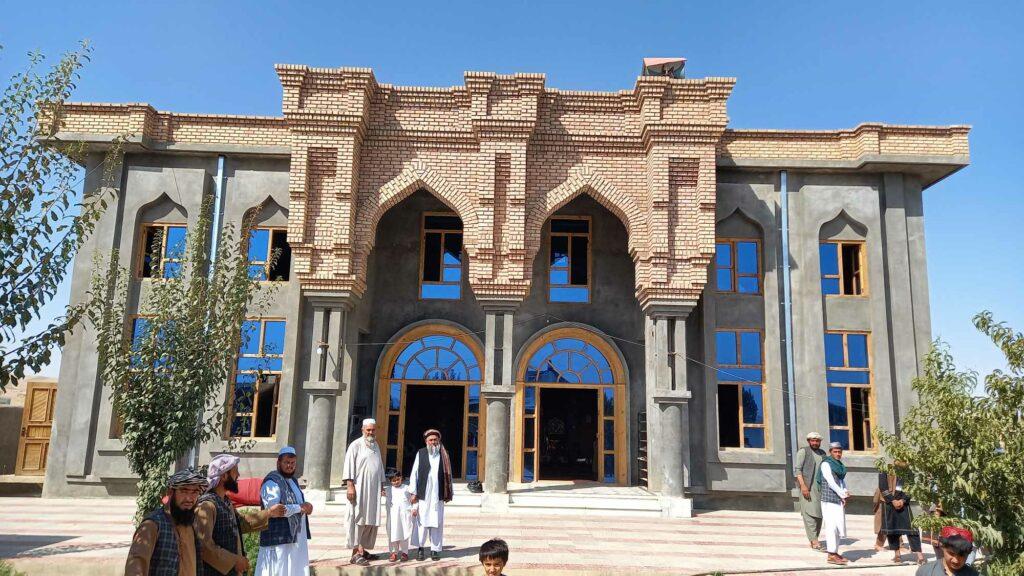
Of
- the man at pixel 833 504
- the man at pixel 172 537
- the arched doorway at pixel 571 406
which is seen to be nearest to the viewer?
the man at pixel 172 537

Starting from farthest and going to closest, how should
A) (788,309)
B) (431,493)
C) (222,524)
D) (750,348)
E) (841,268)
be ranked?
(841,268)
(750,348)
(788,309)
(431,493)
(222,524)

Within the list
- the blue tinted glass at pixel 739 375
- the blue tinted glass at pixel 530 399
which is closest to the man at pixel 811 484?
the blue tinted glass at pixel 739 375

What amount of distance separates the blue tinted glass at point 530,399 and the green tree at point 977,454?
30.6 feet

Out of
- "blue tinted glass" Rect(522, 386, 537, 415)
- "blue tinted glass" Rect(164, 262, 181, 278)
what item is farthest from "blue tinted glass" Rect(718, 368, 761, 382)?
"blue tinted glass" Rect(164, 262, 181, 278)

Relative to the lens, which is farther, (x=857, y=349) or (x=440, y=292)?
(x=440, y=292)

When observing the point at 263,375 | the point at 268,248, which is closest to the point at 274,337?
the point at 263,375

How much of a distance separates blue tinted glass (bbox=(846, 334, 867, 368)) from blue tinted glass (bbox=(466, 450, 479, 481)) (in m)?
7.44

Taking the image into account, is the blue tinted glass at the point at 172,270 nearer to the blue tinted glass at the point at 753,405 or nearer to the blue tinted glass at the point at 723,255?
the blue tinted glass at the point at 723,255

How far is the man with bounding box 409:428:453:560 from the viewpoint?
8203mm

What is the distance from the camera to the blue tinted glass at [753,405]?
44.1 feet

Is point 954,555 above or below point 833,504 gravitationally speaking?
above

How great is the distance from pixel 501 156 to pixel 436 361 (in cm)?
455

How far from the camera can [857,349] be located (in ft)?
44.7

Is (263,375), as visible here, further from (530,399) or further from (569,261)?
(569,261)
